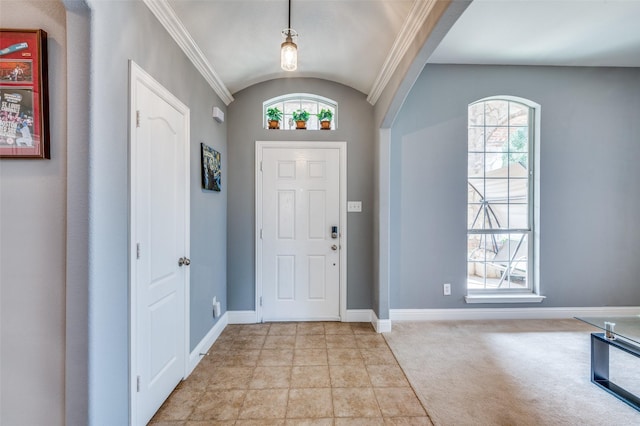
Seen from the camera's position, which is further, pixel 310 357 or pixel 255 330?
pixel 255 330

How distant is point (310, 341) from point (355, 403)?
971 mm

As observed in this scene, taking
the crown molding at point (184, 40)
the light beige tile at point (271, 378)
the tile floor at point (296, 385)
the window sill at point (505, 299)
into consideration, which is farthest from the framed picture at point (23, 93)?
the window sill at point (505, 299)

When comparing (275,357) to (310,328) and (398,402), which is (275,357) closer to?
(310,328)

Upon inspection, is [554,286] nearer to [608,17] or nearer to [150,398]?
[608,17]

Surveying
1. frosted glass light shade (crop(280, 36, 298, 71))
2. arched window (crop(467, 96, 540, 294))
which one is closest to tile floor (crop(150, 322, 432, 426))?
arched window (crop(467, 96, 540, 294))

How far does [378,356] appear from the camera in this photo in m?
2.52

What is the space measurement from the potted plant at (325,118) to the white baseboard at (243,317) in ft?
7.60

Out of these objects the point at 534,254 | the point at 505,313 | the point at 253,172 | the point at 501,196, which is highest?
the point at 253,172

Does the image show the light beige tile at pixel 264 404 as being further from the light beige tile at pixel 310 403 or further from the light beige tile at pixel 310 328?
the light beige tile at pixel 310 328

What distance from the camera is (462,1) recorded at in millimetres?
1476

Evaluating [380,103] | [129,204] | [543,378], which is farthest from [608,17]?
[129,204]

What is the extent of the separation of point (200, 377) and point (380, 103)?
3050 millimetres

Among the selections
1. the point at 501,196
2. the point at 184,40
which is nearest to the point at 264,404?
the point at 184,40

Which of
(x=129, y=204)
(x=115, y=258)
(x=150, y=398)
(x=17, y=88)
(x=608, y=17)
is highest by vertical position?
(x=608, y=17)
